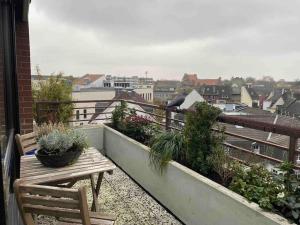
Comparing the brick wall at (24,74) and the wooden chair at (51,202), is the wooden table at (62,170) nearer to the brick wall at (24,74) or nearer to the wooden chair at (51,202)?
the wooden chair at (51,202)

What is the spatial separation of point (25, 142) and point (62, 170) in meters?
0.97

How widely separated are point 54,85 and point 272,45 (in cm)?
973

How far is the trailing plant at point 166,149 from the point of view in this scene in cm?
346

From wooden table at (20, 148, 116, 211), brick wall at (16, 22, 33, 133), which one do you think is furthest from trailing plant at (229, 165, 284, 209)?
brick wall at (16, 22, 33, 133)

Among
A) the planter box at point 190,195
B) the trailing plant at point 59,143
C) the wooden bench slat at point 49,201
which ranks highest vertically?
the trailing plant at point 59,143

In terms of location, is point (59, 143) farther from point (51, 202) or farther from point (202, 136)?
point (202, 136)

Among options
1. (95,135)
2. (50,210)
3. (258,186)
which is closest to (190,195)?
(258,186)

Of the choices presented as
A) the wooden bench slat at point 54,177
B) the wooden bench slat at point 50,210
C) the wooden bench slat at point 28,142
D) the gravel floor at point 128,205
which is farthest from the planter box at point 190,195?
the wooden bench slat at point 28,142

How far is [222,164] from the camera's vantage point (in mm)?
2945

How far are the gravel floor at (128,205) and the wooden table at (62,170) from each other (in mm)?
504

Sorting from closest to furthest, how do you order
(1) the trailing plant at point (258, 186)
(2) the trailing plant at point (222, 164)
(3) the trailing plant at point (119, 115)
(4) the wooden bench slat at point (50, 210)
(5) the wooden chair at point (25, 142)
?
(4) the wooden bench slat at point (50, 210)
(1) the trailing plant at point (258, 186)
(2) the trailing plant at point (222, 164)
(5) the wooden chair at point (25, 142)
(3) the trailing plant at point (119, 115)

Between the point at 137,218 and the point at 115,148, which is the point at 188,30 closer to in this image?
the point at 115,148

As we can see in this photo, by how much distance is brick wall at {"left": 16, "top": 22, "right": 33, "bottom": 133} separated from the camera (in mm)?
3816

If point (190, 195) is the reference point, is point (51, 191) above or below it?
above
